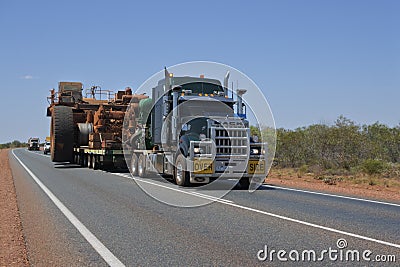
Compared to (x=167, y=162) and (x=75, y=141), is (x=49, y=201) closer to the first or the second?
(x=167, y=162)

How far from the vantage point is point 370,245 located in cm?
764

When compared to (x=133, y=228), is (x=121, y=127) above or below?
above

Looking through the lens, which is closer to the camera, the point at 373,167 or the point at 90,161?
the point at 373,167

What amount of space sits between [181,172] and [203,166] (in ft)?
4.29

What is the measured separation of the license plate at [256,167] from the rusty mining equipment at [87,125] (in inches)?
329

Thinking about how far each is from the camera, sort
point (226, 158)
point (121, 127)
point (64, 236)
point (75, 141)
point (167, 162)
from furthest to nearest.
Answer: point (75, 141) < point (121, 127) < point (167, 162) < point (226, 158) < point (64, 236)

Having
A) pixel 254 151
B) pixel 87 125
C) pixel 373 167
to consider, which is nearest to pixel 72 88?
pixel 87 125

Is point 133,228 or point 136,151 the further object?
point 136,151

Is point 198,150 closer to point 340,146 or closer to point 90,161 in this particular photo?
point 90,161

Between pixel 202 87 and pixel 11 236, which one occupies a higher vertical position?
pixel 202 87

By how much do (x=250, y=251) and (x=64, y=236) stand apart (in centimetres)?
320

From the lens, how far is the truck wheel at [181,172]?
16.0 meters

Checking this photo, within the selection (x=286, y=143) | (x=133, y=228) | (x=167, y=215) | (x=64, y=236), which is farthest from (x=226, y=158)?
(x=286, y=143)

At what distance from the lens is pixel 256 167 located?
16156 mm
